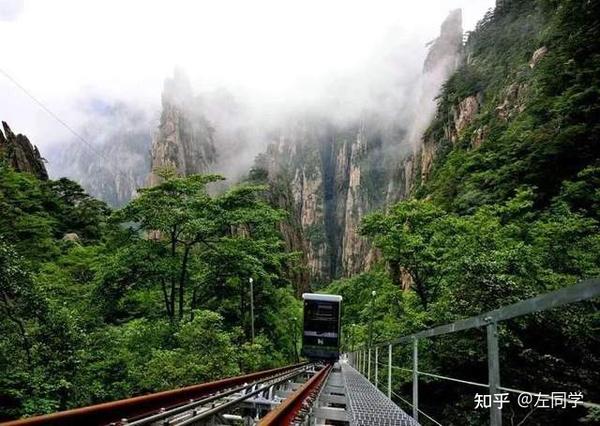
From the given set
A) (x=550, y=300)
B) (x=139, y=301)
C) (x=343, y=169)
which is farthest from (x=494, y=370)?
(x=343, y=169)

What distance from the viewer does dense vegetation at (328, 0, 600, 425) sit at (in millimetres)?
8422

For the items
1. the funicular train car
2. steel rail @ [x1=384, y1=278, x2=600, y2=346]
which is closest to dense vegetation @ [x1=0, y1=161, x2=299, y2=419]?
the funicular train car

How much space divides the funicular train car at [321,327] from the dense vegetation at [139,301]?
233 cm

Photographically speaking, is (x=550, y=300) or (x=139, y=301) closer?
(x=550, y=300)

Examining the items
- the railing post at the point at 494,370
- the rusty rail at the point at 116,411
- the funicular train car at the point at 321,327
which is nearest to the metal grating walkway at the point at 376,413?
the rusty rail at the point at 116,411

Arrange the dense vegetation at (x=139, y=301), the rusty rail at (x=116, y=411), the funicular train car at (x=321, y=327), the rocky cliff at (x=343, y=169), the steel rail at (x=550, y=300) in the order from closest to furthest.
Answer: the steel rail at (x=550, y=300), the rusty rail at (x=116, y=411), the dense vegetation at (x=139, y=301), the funicular train car at (x=321, y=327), the rocky cliff at (x=343, y=169)

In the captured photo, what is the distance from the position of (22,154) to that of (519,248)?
42634 millimetres

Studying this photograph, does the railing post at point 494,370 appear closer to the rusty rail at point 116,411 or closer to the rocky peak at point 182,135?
the rusty rail at point 116,411

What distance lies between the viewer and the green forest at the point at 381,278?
421 inches

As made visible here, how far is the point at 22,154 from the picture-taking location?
135 ft

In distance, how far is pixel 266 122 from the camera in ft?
456

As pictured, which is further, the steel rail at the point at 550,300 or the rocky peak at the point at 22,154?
the rocky peak at the point at 22,154

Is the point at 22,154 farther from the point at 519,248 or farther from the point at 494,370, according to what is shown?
the point at 494,370

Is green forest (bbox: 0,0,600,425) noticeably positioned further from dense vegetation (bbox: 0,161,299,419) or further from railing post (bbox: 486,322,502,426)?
railing post (bbox: 486,322,502,426)
